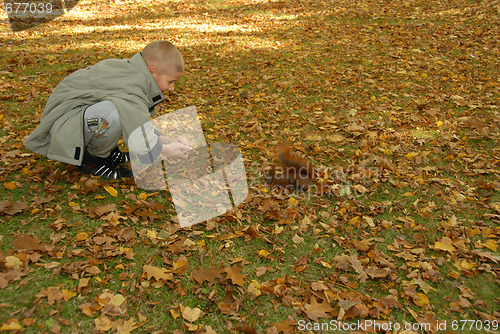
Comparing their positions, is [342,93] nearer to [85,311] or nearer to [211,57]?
[211,57]

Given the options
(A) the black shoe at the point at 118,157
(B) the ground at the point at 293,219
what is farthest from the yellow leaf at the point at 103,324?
(A) the black shoe at the point at 118,157

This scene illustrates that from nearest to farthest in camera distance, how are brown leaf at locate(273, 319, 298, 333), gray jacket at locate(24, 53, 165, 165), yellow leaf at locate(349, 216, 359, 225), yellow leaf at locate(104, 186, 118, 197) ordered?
brown leaf at locate(273, 319, 298, 333), gray jacket at locate(24, 53, 165, 165), yellow leaf at locate(349, 216, 359, 225), yellow leaf at locate(104, 186, 118, 197)

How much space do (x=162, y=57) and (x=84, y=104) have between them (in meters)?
0.86

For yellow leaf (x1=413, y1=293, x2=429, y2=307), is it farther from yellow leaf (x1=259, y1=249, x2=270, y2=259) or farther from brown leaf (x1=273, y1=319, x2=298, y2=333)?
yellow leaf (x1=259, y1=249, x2=270, y2=259)

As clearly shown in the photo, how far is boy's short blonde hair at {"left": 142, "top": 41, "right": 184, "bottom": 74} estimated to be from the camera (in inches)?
128

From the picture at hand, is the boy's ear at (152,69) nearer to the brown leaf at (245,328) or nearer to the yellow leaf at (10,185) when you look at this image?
the yellow leaf at (10,185)

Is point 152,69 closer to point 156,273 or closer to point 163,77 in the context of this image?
point 163,77

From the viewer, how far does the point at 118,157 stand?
361 cm

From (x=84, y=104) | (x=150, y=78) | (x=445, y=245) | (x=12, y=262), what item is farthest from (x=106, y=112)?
(x=445, y=245)

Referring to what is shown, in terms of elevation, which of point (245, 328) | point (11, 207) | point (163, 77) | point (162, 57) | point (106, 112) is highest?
point (162, 57)

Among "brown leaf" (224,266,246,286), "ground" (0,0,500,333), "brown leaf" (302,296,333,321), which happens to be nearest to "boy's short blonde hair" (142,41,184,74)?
"ground" (0,0,500,333)

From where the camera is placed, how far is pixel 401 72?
5.99 m

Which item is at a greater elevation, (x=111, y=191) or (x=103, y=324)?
(x=111, y=191)

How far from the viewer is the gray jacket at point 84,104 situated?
2.94 meters
